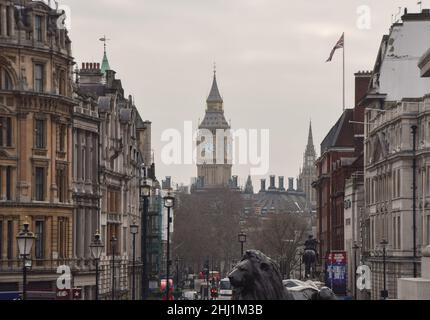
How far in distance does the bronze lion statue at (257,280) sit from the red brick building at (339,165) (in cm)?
10777

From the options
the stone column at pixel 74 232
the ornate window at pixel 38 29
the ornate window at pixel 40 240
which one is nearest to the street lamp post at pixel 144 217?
the stone column at pixel 74 232

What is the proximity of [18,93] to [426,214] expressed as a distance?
2416cm

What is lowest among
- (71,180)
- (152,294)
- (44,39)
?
(152,294)

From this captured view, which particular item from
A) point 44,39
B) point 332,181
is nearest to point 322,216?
point 332,181

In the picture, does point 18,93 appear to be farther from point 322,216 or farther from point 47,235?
point 322,216

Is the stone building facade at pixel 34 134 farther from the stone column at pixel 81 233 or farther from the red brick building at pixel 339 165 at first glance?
the red brick building at pixel 339 165

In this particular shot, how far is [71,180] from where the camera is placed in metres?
88.9

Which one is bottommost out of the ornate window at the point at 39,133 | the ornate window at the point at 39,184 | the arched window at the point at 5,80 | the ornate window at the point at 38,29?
→ the ornate window at the point at 39,184

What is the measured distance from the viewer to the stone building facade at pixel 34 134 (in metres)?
80.6

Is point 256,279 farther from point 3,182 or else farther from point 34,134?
point 34,134

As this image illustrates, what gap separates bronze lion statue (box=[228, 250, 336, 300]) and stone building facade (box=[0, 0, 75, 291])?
62.3 m

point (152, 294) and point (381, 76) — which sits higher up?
point (381, 76)

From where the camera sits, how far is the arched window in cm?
8088

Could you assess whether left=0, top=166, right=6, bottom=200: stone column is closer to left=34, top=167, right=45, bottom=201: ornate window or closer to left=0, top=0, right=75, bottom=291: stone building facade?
left=0, top=0, right=75, bottom=291: stone building facade
